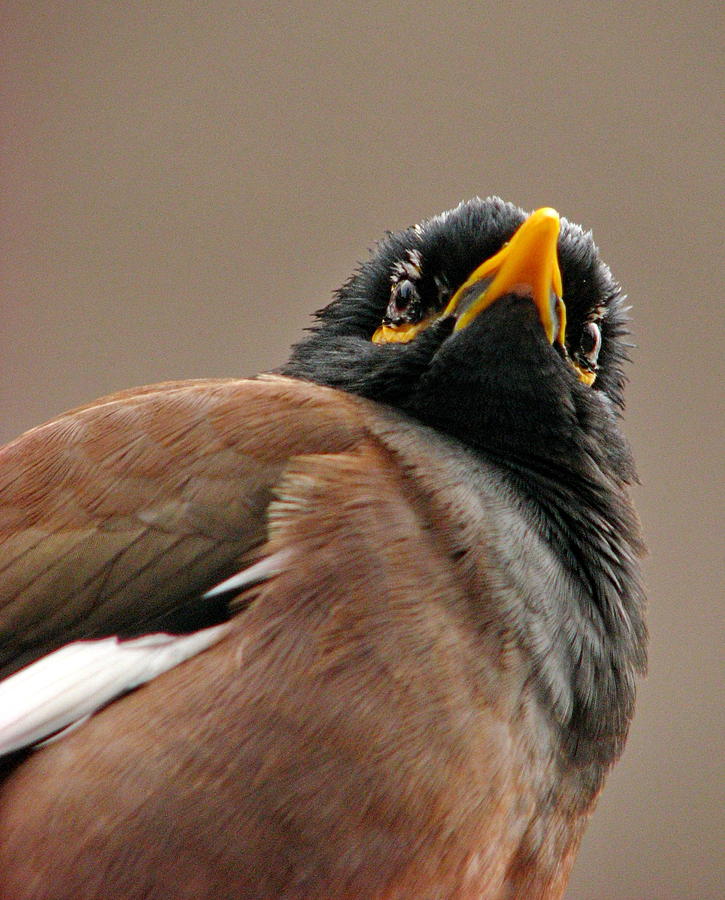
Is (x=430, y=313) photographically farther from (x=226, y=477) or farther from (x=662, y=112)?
(x=662, y=112)

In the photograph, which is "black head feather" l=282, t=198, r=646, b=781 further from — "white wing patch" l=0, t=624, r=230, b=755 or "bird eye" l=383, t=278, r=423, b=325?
"white wing patch" l=0, t=624, r=230, b=755

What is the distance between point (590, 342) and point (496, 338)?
7.3 inches

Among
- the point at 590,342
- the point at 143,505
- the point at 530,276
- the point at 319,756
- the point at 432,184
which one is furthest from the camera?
the point at 432,184

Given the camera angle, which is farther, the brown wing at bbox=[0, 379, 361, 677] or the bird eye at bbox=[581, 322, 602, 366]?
the bird eye at bbox=[581, 322, 602, 366]

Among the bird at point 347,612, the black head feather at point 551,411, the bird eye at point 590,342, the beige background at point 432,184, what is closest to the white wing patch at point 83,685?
the bird at point 347,612

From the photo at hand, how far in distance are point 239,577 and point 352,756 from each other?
0.71ft

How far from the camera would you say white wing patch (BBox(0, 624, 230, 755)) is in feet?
3.83

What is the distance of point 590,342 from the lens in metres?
1.52

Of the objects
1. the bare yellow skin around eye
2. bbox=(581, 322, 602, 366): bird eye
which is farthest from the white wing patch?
bbox=(581, 322, 602, 366): bird eye

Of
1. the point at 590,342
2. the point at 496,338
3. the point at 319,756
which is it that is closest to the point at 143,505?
the point at 319,756

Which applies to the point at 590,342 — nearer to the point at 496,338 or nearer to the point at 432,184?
the point at 496,338

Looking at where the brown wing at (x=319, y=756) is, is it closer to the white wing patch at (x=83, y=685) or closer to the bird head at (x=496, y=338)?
the white wing patch at (x=83, y=685)

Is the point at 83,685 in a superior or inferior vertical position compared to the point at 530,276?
inferior

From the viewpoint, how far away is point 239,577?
119 cm
